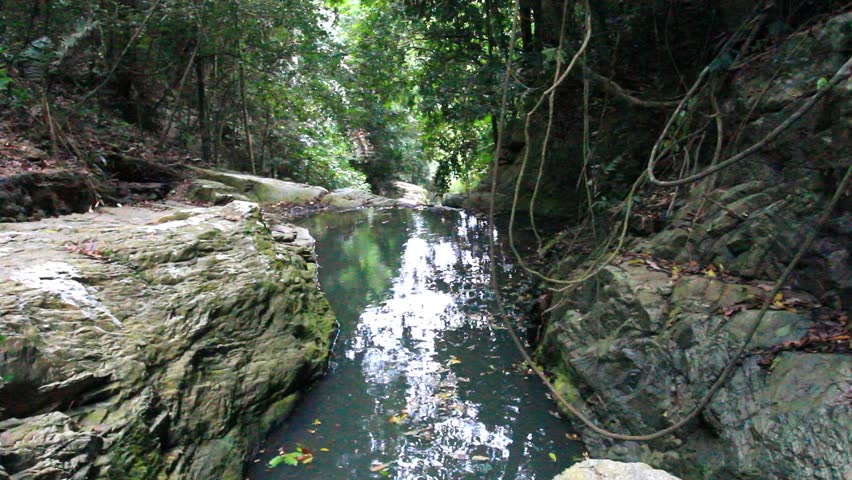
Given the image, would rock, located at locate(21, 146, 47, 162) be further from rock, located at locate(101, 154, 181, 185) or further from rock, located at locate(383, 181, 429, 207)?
rock, located at locate(383, 181, 429, 207)

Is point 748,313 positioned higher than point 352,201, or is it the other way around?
point 748,313

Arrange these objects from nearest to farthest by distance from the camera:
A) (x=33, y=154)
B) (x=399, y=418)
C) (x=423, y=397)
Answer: (x=399, y=418), (x=423, y=397), (x=33, y=154)

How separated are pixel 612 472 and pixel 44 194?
19.3ft

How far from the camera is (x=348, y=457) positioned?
368 centimetres

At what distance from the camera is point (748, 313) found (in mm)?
3076

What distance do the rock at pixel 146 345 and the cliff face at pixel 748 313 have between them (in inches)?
104

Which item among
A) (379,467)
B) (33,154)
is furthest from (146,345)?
(33,154)

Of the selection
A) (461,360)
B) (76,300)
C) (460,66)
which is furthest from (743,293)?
(460,66)

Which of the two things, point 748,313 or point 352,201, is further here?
point 352,201

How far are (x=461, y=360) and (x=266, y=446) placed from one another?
81.8 inches

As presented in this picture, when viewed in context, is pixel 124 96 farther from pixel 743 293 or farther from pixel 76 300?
pixel 743 293

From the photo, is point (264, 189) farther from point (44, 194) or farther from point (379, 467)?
point (379, 467)

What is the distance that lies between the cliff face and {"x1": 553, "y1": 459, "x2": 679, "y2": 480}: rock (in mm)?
950

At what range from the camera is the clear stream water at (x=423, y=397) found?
3.60 metres
